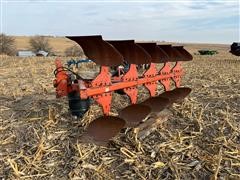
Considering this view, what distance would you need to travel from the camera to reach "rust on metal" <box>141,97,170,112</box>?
610cm

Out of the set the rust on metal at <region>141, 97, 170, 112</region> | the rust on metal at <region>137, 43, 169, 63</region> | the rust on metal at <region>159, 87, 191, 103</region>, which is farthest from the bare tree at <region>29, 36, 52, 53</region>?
the rust on metal at <region>141, 97, 170, 112</region>

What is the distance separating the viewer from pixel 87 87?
484 centimetres

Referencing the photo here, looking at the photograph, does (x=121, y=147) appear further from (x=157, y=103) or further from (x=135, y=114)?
(x=157, y=103)

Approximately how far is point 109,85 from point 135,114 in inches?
28.1

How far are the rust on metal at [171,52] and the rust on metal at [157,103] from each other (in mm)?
1210

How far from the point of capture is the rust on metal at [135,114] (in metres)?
5.35

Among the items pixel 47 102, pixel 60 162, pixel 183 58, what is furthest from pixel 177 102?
pixel 60 162

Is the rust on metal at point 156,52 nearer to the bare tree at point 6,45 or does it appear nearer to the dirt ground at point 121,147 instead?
the dirt ground at point 121,147

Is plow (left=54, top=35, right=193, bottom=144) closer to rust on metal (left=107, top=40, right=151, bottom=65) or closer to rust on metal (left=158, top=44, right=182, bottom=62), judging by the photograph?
rust on metal (left=107, top=40, right=151, bottom=65)

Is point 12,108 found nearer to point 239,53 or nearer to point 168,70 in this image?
point 168,70

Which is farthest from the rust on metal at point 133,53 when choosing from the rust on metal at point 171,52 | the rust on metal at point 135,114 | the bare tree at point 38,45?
the bare tree at point 38,45

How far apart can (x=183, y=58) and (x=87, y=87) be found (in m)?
3.45

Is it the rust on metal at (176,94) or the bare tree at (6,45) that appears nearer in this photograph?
the rust on metal at (176,94)

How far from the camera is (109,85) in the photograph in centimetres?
512
